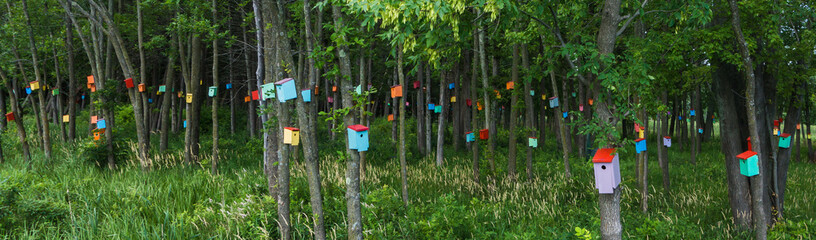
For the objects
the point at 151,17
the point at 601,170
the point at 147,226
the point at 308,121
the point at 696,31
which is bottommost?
→ the point at 147,226

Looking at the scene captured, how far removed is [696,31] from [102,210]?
24.4ft

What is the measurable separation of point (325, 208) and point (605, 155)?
10.5 feet

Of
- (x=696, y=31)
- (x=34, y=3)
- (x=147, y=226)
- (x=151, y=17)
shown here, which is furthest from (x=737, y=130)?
(x=34, y=3)

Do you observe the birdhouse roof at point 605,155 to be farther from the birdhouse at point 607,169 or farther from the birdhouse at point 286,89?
the birdhouse at point 286,89

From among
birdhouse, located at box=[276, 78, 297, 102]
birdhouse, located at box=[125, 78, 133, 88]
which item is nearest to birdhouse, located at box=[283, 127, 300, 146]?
birdhouse, located at box=[276, 78, 297, 102]

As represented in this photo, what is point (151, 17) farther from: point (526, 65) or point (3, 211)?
point (526, 65)

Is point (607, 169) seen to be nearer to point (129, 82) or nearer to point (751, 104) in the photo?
point (751, 104)

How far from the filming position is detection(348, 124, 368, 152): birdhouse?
352 cm

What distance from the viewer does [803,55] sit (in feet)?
17.9

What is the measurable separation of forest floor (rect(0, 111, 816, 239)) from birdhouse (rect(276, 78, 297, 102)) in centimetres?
62

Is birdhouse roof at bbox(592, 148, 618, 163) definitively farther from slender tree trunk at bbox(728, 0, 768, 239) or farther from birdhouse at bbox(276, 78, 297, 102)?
birdhouse at bbox(276, 78, 297, 102)

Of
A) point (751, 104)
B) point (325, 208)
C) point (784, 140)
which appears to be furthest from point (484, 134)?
point (784, 140)

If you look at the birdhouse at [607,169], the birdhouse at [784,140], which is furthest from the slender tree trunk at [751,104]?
the birdhouse at [784,140]

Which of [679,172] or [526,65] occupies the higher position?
[526,65]
